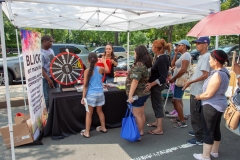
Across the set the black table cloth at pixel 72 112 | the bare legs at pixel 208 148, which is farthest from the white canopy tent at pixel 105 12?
the bare legs at pixel 208 148

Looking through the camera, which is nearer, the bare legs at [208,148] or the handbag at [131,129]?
the bare legs at [208,148]

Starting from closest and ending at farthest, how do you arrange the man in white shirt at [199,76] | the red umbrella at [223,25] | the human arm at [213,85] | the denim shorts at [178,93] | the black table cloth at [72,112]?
the red umbrella at [223,25] < the human arm at [213,85] < the man in white shirt at [199,76] < the black table cloth at [72,112] < the denim shorts at [178,93]

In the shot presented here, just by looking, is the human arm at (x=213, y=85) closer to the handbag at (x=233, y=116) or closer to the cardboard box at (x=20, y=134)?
the handbag at (x=233, y=116)

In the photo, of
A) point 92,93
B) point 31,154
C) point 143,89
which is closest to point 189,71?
point 143,89

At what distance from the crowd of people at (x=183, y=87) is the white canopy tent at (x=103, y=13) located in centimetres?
62

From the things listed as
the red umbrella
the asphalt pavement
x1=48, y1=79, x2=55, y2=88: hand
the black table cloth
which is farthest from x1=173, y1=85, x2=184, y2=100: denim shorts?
x1=48, y1=79, x2=55, y2=88: hand

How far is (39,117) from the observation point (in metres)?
3.50

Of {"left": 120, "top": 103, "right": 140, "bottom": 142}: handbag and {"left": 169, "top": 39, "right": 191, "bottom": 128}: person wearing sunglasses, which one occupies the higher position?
{"left": 169, "top": 39, "right": 191, "bottom": 128}: person wearing sunglasses

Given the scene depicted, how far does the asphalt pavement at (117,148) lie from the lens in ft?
9.55

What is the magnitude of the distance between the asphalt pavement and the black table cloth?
6.5 inches

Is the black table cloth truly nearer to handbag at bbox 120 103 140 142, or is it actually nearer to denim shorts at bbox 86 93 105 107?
denim shorts at bbox 86 93 105 107

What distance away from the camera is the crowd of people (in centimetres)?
242

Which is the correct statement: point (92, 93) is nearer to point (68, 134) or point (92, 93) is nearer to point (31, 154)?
point (68, 134)

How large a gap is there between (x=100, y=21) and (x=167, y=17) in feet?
6.22
